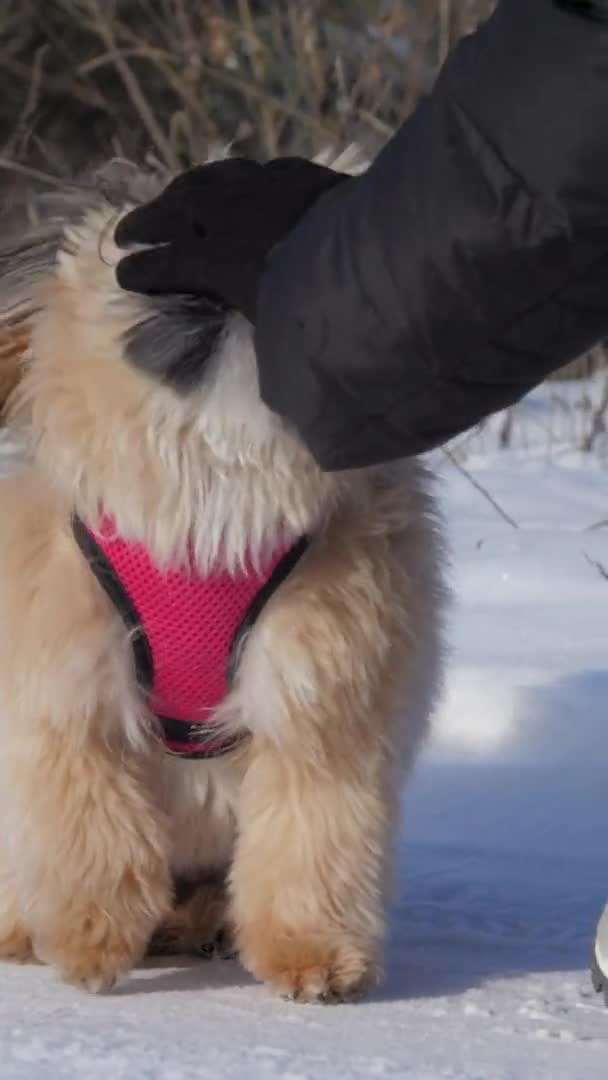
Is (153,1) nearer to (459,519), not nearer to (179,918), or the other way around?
(459,519)

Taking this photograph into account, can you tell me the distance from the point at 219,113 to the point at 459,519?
4536 mm

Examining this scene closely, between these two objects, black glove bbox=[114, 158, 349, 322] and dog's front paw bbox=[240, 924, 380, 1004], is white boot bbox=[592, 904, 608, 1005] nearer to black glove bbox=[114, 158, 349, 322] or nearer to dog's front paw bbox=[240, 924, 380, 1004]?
dog's front paw bbox=[240, 924, 380, 1004]

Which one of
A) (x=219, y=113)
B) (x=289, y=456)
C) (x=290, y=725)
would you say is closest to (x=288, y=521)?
(x=289, y=456)

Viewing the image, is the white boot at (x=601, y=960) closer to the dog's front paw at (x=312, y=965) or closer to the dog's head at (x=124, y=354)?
the dog's front paw at (x=312, y=965)

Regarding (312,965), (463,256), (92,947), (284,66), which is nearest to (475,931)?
(312,965)

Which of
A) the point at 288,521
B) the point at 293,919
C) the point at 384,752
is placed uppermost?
the point at 288,521

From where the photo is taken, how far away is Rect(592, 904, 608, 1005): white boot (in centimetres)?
261

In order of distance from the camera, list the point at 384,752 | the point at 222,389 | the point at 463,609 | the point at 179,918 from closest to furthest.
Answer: the point at 222,389
the point at 384,752
the point at 179,918
the point at 463,609

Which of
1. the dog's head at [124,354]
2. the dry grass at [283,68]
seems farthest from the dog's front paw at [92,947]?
the dry grass at [283,68]

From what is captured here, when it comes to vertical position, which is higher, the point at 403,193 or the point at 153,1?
the point at 403,193

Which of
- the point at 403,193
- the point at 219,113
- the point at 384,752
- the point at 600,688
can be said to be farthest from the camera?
the point at 219,113

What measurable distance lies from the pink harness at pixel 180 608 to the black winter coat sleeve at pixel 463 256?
582 mm

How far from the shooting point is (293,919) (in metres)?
2.73

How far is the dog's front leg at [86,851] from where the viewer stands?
2688 mm
